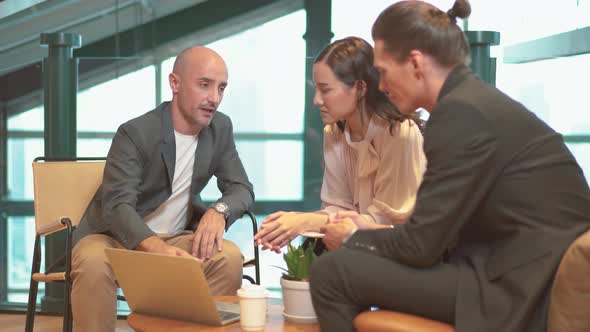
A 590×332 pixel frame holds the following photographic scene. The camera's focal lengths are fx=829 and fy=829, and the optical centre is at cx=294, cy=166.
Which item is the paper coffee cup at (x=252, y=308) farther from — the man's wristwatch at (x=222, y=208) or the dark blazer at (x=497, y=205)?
the man's wristwatch at (x=222, y=208)

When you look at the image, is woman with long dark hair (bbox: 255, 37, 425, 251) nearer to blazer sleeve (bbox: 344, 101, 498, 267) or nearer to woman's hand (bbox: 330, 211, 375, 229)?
woman's hand (bbox: 330, 211, 375, 229)

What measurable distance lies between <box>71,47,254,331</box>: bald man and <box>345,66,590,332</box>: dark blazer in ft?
4.26

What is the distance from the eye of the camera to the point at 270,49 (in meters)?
4.33

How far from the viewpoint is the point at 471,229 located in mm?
2076

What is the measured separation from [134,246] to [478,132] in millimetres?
1548

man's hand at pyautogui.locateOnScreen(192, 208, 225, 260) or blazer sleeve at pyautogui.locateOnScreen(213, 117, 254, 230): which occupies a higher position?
blazer sleeve at pyautogui.locateOnScreen(213, 117, 254, 230)

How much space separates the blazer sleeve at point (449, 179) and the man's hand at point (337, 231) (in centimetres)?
26

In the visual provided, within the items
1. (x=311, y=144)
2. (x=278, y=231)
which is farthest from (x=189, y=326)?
(x=311, y=144)

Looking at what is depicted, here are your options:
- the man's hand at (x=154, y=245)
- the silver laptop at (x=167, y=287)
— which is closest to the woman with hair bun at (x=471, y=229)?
the silver laptop at (x=167, y=287)

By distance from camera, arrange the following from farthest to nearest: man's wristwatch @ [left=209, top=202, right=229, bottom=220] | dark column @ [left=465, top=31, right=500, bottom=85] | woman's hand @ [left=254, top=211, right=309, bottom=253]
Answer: dark column @ [left=465, top=31, right=500, bottom=85], man's wristwatch @ [left=209, top=202, right=229, bottom=220], woman's hand @ [left=254, top=211, right=309, bottom=253]

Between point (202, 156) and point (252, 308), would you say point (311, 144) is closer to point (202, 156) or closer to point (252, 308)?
point (202, 156)

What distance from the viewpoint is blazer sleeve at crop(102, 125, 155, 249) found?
3059mm

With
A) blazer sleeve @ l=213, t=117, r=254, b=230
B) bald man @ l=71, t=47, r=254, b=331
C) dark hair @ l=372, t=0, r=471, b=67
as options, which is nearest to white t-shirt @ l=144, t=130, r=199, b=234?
bald man @ l=71, t=47, r=254, b=331

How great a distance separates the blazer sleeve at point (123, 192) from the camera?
3059 millimetres
